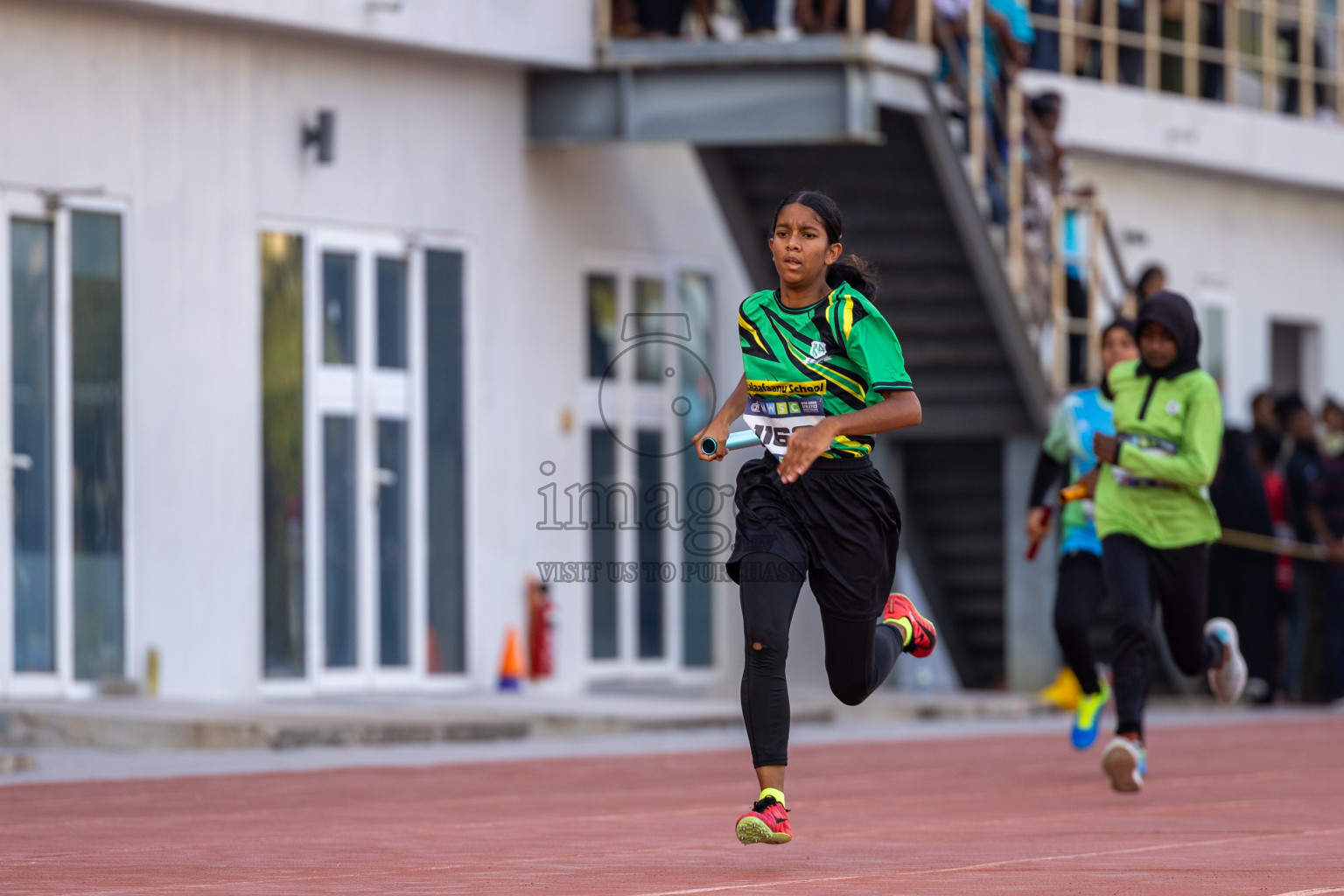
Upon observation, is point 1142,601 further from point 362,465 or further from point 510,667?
point 510,667

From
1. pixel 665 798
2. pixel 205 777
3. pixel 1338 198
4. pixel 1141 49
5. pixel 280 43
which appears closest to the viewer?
pixel 665 798

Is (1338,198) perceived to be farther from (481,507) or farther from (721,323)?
(481,507)

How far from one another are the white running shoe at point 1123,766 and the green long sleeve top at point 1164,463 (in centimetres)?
92

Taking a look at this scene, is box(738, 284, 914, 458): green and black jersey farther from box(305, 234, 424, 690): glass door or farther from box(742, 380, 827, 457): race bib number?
box(305, 234, 424, 690): glass door

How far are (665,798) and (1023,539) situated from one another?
10.6 m

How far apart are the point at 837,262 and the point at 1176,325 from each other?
3.72m

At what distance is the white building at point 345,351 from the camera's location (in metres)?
16.1

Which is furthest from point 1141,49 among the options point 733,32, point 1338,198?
point 733,32

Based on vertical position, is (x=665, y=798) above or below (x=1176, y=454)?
below

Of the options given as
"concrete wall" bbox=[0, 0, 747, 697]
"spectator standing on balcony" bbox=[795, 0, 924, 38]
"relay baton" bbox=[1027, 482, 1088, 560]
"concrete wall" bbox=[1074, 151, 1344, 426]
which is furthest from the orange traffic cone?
"concrete wall" bbox=[1074, 151, 1344, 426]

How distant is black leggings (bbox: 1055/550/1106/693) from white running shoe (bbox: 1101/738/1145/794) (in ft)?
3.99

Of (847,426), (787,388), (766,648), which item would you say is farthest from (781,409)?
(766,648)

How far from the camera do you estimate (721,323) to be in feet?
69.7

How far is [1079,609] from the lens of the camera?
12180mm
